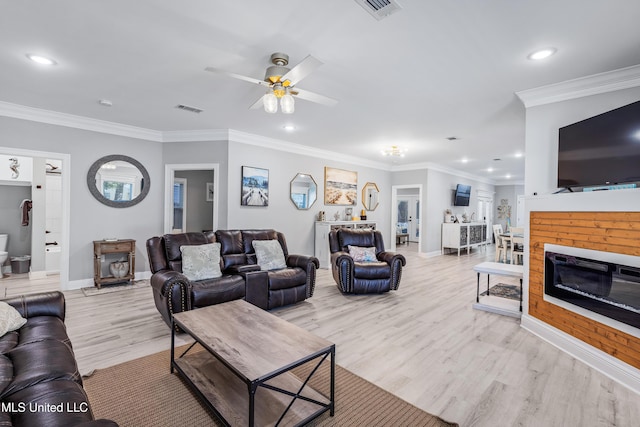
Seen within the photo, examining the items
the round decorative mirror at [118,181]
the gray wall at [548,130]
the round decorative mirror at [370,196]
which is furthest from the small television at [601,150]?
the round decorative mirror at [118,181]

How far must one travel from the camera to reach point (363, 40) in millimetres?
2404

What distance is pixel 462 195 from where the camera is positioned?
9766mm

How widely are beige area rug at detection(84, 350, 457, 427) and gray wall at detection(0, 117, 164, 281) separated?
128 inches

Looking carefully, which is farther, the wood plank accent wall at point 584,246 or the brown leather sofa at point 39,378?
the wood plank accent wall at point 584,246

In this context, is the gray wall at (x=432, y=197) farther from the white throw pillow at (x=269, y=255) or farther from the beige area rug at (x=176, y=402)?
the beige area rug at (x=176, y=402)

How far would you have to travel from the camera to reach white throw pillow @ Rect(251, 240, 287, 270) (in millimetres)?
4090

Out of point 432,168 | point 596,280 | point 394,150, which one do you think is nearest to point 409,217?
point 432,168

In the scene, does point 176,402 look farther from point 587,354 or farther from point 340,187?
point 340,187

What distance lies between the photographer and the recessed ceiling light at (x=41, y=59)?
274cm

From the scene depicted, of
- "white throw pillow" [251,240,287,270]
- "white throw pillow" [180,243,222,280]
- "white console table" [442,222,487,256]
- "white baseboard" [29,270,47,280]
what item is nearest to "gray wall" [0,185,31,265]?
"white baseboard" [29,270,47,280]

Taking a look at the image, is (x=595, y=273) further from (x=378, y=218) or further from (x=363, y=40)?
(x=378, y=218)

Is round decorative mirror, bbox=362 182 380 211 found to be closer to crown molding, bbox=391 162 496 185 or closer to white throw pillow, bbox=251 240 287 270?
crown molding, bbox=391 162 496 185

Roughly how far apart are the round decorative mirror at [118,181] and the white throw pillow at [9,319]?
3.36 meters

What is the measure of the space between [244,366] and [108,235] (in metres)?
4.54
